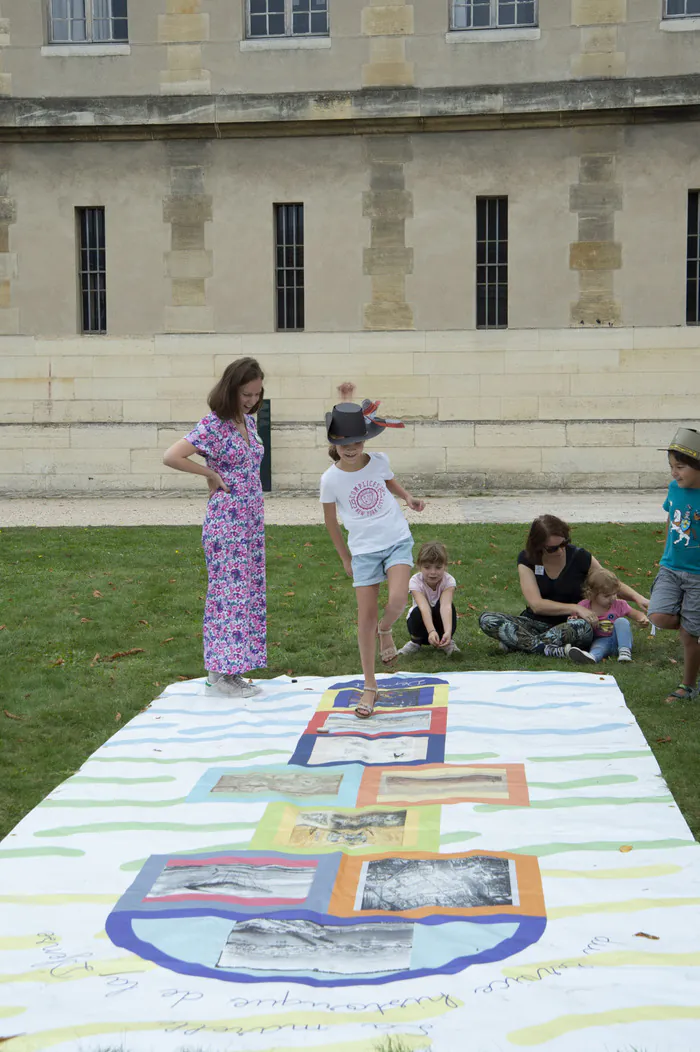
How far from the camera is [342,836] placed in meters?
5.12

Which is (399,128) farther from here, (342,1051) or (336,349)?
(342,1051)

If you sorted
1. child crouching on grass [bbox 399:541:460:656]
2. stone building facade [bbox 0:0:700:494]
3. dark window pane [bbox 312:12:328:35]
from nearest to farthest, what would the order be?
child crouching on grass [bbox 399:541:460:656]
stone building facade [bbox 0:0:700:494]
dark window pane [bbox 312:12:328:35]

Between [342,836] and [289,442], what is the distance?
1617 cm

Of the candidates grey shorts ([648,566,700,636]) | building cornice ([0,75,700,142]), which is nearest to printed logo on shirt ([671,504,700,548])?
grey shorts ([648,566,700,636])

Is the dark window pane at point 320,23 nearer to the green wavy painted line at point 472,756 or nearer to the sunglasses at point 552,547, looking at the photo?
the sunglasses at point 552,547

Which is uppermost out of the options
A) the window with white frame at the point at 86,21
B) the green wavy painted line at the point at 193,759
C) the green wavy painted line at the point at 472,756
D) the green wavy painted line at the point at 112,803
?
the window with white frame at the point at 86,21

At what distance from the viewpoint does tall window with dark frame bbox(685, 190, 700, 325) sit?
67.3 feet

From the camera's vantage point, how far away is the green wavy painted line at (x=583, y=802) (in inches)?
212

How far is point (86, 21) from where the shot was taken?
69.9 feet

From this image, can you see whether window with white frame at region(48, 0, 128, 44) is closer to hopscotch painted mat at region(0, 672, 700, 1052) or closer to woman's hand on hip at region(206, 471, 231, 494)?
woman's hand on hip at region(206, 471, 231, 494)

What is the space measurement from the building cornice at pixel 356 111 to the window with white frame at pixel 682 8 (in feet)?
3.85

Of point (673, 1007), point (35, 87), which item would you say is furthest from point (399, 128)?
point (673, 1007)

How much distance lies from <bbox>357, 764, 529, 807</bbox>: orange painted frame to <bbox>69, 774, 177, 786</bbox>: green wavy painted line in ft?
3.27

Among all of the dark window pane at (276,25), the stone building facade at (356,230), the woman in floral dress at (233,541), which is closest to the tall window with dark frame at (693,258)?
the stone building facade at (356,230)
